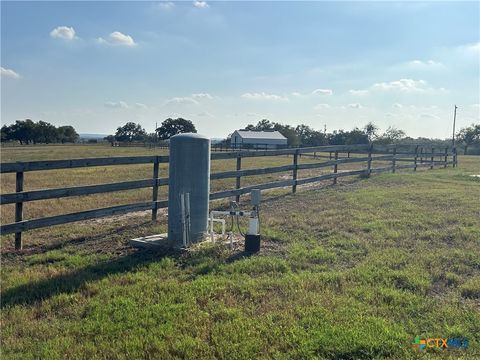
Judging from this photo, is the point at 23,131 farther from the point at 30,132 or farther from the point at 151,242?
the point at 151,242

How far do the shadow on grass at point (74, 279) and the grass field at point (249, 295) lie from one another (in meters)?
0.01

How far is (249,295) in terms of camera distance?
4254 mm

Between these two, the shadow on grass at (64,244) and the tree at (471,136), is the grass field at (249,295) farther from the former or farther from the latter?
the tree at (471,136)

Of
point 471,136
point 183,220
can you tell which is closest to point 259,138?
point 471,136

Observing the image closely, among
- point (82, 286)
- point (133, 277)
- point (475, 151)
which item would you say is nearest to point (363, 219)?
point (133, 277)

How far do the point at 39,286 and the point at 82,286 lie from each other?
1.56 feet

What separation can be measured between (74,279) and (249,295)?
2.02 metres

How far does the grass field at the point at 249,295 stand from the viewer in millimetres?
3256

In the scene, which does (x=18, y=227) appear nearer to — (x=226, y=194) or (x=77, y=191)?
(x=77, y=191)

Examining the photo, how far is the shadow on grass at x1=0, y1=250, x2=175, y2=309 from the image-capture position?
168 inches

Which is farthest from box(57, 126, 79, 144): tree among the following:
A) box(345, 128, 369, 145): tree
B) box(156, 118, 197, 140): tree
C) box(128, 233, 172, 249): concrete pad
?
box(128, 233, 172, 249): concrete pad

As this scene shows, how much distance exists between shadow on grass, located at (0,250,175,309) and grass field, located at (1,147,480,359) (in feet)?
0.05

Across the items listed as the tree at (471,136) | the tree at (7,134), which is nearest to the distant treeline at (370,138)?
the tree at (471,136)

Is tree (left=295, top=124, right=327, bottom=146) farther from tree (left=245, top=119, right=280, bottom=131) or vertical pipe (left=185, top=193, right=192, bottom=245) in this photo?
vertical pipe (left=185, top=193, right=192, bottom=245)
